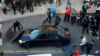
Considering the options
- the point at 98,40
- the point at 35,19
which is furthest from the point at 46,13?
the point at 98,40

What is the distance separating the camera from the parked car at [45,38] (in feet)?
96.9

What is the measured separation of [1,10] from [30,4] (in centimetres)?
284

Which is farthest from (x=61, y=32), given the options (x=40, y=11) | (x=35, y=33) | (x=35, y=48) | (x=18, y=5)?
(x=18, y=5)

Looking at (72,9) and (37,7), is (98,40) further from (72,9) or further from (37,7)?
(37,7)

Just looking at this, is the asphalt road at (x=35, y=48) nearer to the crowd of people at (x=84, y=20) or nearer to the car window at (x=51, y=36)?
the crowd of people at (x=84, y=20)

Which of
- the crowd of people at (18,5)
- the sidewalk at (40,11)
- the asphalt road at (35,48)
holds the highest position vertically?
the crowd of people at (18,5)

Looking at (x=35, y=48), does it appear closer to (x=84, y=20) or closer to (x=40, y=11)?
(x=84, y=20)

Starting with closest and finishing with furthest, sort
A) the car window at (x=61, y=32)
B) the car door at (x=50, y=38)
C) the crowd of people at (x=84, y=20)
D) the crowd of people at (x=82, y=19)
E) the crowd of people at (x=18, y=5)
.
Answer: the crowd of people at (x=84, y=20) → the crowd of people at (x=82, y=19) → the car door at (x=50, y=38) → the car window at (x=61, y=32) → the crowd of people at (x=18, y=5)

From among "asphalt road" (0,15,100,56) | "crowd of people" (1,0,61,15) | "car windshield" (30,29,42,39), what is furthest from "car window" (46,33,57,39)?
"crowd of people" (1,0,61,15)

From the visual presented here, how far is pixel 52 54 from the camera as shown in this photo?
96.0 feet

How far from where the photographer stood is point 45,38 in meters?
29.6

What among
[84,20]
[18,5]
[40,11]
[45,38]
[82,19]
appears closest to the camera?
[45,38]

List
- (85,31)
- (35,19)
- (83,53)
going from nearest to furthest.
Answer: (83,53) < (85,31) < (35,19)

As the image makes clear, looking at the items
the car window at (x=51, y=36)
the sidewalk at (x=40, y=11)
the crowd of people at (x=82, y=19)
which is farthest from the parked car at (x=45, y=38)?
the sidewalk at (x=40, y=11)
